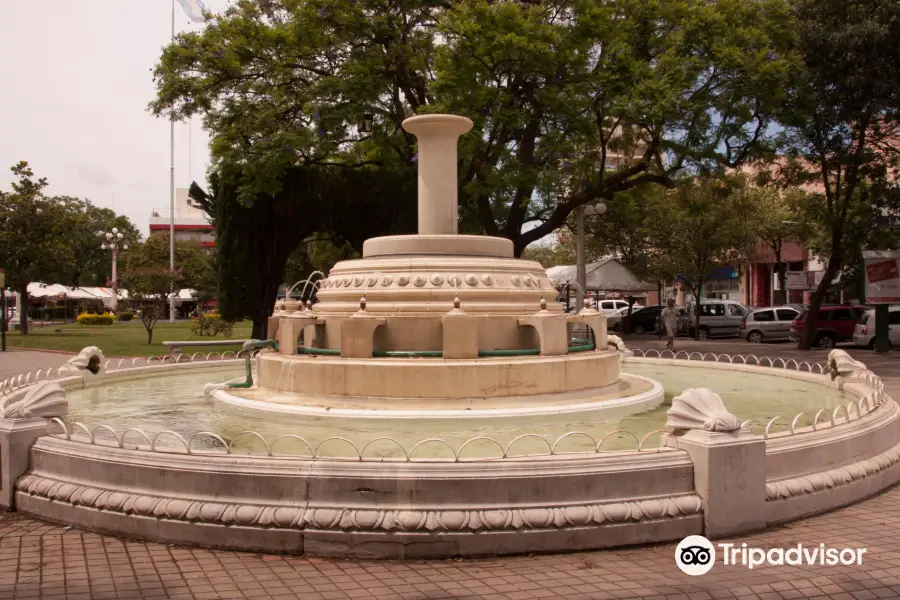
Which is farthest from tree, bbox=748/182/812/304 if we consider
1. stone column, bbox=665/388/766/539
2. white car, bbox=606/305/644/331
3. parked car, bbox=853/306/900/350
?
stone column, bbox=665/388/766/539

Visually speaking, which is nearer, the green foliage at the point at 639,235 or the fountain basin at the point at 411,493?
the fountain basin at the point at 411,493

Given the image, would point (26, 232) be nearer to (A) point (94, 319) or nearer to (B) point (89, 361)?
(A) point (94, 319)

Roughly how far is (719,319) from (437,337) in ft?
88.8

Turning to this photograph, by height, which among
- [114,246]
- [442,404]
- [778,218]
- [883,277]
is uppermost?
[114,246]

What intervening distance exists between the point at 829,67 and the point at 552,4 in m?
8.15

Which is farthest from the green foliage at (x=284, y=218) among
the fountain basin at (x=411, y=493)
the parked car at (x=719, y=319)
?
the fountain basin at (x=411, y=493)

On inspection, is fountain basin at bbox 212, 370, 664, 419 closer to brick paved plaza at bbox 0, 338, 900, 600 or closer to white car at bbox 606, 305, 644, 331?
brick paved plaza at bbox 0, 338, 900, 600

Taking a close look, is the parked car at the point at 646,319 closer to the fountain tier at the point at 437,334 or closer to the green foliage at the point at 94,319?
the fountain tier at the point at 437,334

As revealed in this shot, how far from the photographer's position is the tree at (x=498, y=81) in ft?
65.6

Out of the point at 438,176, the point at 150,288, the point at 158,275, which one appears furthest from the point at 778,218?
the point at 438,176

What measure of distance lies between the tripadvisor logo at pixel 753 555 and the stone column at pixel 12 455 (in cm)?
551

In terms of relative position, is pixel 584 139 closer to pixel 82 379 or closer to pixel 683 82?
pixel 683 82

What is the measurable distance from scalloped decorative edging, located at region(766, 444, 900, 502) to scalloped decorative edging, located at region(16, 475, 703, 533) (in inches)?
33.5

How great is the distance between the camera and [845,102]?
22.2m
